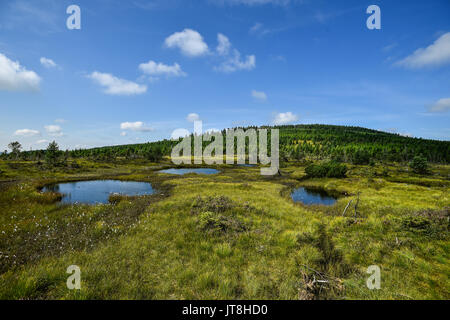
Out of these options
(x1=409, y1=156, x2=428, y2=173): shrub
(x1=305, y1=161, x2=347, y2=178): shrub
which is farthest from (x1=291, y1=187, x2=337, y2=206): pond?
(x1=409, y1=156, x2=428, y2=173): shrub

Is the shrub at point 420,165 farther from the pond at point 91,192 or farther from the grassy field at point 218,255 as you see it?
the pond at point 91,192

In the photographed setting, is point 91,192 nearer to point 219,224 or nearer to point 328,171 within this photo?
point 219,224

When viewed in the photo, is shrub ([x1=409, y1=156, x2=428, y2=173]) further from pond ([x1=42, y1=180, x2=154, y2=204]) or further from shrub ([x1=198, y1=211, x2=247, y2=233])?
pond ([x1=42, y1=180, x2=154, y2=204])

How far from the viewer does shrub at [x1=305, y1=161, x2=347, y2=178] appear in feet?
162

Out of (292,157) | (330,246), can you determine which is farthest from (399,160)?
(330,246)

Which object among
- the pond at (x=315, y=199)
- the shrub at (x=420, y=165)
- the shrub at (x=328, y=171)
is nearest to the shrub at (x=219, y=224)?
the pond at (x=315, y=199)

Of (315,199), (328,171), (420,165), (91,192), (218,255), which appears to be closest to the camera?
(218,255)

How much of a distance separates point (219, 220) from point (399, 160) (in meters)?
182

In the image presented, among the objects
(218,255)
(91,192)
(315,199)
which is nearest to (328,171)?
(315,199)

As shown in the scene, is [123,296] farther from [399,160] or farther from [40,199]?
[399,160]

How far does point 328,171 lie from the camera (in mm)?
51375

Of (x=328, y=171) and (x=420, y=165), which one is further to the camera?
(x=420, y=165)
